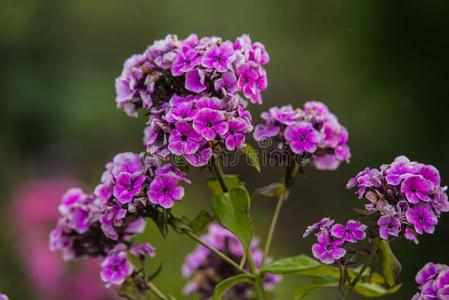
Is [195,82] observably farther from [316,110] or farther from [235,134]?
[316,110]

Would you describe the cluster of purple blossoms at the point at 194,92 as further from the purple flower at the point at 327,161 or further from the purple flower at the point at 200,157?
the purple flower at the point at 327,161

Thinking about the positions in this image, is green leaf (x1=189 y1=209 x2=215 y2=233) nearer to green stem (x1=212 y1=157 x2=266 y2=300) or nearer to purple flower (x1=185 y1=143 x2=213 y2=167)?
green stem (x1=212 y1=157 x2=266 y2=300)

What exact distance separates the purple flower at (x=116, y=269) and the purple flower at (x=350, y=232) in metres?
0.54

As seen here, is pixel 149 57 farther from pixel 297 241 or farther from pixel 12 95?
pixel 12 95

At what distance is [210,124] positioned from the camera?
5.01ft

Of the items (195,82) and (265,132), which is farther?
(265,132)

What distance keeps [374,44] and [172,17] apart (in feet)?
17.4

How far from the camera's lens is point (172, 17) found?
9312 mm

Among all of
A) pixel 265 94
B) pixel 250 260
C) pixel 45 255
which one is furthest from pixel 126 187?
pixel 265 94

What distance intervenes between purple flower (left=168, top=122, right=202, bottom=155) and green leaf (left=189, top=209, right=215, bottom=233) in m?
0.28

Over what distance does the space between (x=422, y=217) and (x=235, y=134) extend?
1.43ft

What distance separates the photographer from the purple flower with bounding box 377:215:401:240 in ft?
4.75

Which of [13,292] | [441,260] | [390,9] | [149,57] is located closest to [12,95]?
[13,292]

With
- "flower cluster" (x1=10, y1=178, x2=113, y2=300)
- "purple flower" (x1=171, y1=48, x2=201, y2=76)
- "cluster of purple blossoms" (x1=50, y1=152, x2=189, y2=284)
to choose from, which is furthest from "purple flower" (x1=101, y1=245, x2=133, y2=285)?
"flower cluster" (x1=10, y1=178, x2=113, y2=300)
